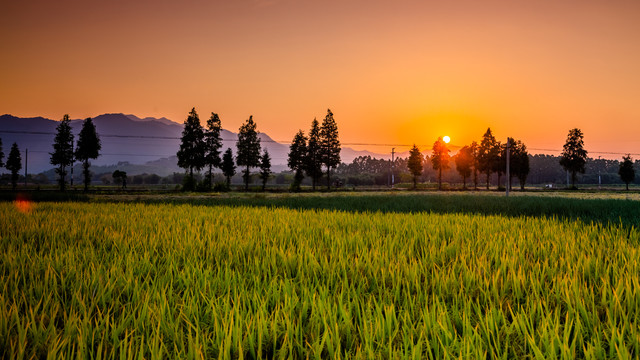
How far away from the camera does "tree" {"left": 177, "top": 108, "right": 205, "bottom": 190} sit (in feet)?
205

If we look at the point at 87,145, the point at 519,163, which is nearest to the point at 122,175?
the point at 87,145

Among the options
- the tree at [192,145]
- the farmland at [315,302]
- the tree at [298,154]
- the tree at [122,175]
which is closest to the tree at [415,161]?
the tree at [298,154]

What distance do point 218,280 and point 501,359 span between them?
256 centimetres

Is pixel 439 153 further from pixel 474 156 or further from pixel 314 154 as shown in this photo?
pixel 314 154

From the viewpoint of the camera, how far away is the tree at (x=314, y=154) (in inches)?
2744

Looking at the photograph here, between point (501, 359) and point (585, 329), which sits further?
point (585, 329)

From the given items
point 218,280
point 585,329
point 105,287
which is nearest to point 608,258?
point 585,329

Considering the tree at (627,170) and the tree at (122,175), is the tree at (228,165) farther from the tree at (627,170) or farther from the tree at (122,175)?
the tree at (627,170)

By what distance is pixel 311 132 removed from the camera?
7056 cm

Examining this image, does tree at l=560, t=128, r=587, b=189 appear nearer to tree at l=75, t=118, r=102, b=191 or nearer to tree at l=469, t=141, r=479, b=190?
tree at l=469, t=141, r=479, b=190

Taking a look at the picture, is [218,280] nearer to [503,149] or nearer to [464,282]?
[464,282]

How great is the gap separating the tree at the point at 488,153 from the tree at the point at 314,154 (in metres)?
37.3

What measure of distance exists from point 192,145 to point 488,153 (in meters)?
63.1

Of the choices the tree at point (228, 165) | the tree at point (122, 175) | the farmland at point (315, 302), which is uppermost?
the tree at point (228, 165)
